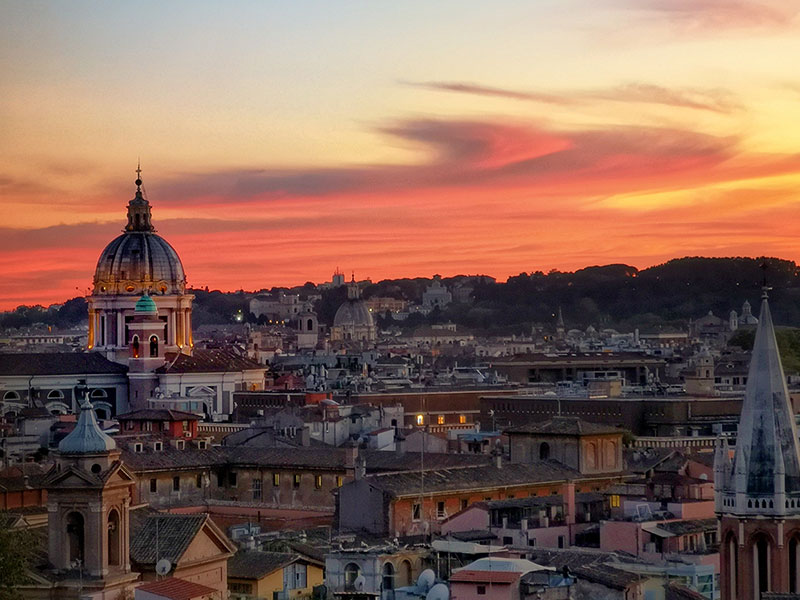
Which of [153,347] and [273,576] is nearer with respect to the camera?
[273,576]

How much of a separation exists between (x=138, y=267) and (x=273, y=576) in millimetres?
57911

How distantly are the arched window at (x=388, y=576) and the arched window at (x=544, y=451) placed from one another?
51.8 feet

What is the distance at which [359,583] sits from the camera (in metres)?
31.9

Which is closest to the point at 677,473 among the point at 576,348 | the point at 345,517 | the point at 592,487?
the point at 592,487

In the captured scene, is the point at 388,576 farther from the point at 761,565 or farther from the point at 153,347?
the point at 153,347

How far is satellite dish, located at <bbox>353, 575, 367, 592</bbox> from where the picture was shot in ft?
104

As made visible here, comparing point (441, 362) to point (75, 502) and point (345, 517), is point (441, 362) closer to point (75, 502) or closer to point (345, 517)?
point (345, 517)

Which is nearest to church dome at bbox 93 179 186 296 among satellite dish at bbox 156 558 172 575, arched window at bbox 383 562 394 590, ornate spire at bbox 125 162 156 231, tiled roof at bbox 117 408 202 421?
ornate spire at bbox 125 162 156 231

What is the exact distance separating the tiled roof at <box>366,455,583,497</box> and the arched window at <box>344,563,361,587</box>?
7100 millimetres

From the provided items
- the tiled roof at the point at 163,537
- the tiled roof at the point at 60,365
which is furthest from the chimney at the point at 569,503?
the tiled roof at the point at 60,365

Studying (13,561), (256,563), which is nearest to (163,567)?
(13,561)

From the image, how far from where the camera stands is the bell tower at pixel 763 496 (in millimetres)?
29625

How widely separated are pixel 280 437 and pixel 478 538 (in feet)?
70.4

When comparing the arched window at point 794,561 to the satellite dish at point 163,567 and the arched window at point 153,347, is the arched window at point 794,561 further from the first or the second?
the arched window at point 153,347
